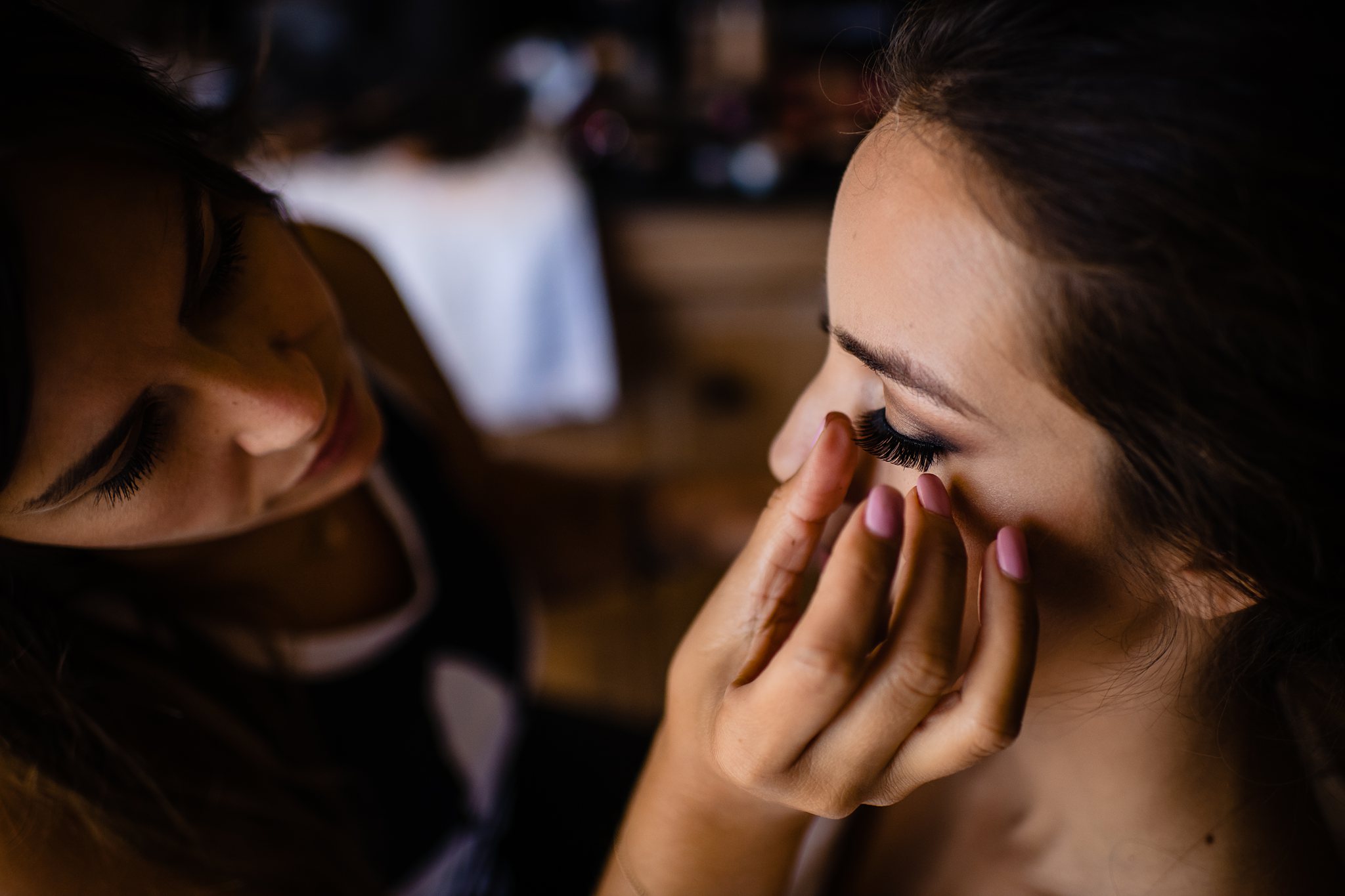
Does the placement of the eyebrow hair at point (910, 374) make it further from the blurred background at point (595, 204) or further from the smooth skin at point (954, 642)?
the blurred background at point (595, 204)

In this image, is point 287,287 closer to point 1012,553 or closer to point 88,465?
point 88,465

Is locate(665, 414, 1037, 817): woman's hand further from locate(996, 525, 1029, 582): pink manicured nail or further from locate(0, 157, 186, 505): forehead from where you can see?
locate(0, 157, 186, 505): forehead

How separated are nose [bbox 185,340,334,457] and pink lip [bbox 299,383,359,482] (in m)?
0.05

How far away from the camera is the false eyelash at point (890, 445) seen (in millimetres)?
536

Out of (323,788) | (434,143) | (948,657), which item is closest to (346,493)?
(323,788)

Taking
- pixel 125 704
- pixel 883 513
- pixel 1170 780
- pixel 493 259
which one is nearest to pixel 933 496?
pixel 883 513

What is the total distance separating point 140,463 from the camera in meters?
0.55

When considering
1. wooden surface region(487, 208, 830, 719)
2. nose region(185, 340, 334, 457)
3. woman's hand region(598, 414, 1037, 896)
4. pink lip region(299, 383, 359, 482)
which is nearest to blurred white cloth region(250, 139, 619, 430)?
wooden surface region(487, 208, 830, 719)

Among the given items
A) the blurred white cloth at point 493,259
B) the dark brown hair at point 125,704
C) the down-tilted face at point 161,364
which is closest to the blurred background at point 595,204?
the blurred white cloth at point 493,259

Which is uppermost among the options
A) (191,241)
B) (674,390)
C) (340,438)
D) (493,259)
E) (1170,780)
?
(191,241)

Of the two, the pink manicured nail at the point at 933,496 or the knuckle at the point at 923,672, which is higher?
the pink manicured nail at the point at 933,496

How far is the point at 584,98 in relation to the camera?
6.07 ft

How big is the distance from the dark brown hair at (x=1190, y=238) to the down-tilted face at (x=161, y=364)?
467mm

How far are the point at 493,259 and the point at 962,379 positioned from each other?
49.7 inches
